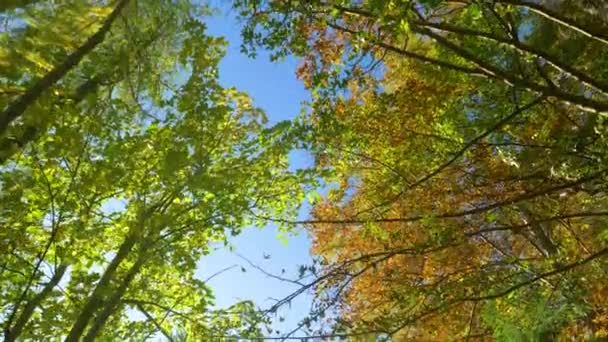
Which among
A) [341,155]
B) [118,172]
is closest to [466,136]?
[341,155]

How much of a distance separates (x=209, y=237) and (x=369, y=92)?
3473 mm

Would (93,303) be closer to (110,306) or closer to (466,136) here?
(110,306)

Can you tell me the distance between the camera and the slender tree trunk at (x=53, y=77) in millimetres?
4035

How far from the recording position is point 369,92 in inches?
243

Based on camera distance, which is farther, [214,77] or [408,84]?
[214,77]

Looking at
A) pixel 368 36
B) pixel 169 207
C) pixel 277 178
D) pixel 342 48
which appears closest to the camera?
pixel 368 36

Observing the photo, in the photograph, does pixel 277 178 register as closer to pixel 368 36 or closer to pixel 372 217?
pixel 372 217

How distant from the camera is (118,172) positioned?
A: 17.7 ft

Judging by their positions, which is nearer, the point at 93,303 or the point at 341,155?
the point at 93,303

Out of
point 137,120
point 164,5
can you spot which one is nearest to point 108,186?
point 137,120

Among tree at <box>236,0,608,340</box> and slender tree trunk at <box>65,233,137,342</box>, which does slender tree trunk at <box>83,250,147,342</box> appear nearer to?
slender tree trunk at <box>65,233,137,342</box>

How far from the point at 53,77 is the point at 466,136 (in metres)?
3.87

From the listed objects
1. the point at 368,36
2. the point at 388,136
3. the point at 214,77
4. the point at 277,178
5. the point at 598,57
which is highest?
the point at 214,77

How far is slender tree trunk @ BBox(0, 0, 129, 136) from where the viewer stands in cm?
404
